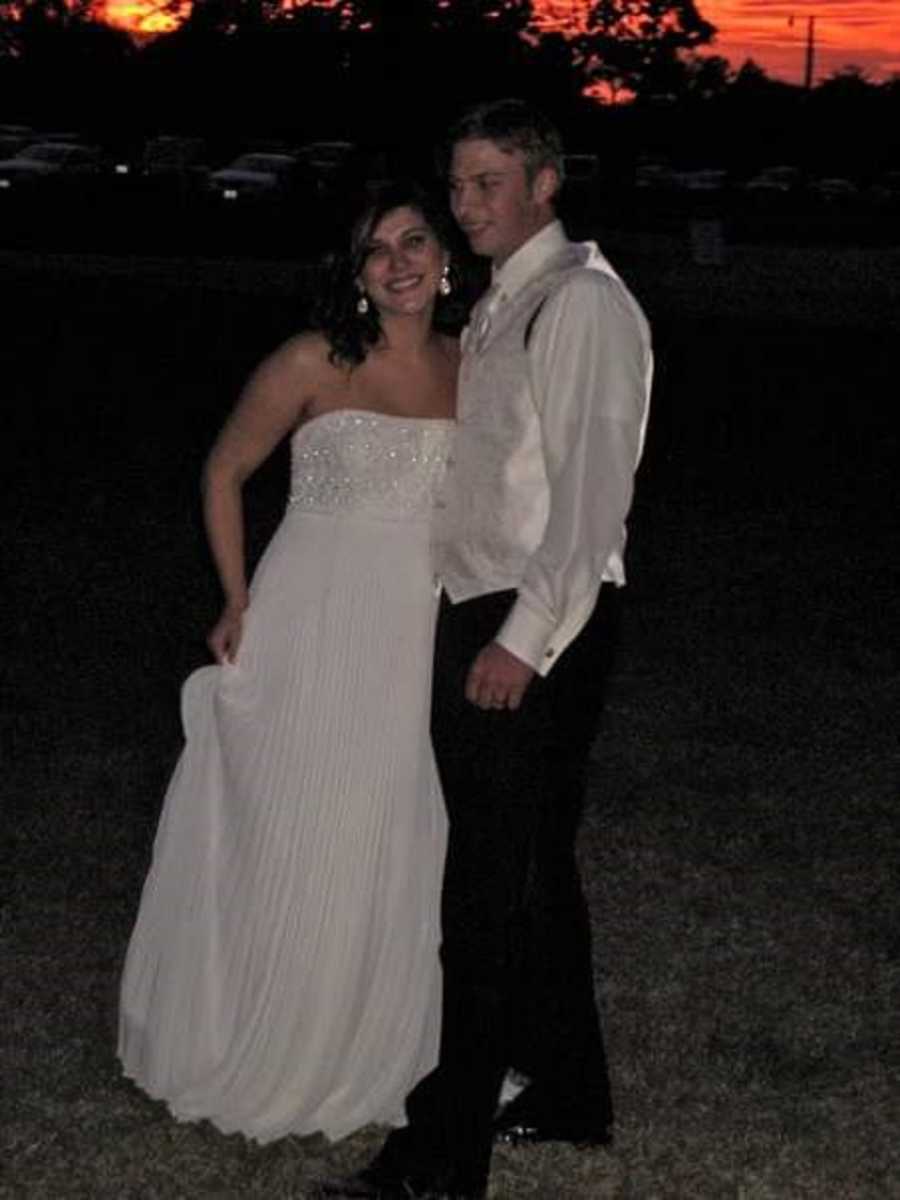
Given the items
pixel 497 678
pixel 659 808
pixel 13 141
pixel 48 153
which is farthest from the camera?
pixel 13 141

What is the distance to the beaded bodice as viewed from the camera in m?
4.82

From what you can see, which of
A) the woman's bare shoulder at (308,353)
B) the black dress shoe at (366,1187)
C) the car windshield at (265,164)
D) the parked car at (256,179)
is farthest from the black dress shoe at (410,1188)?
the car windshield at (265,164)

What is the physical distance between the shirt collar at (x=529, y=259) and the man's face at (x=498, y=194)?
0.02 meters

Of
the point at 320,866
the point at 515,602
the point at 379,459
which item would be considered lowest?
the point at 320,866

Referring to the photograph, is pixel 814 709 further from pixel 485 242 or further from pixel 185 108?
pixel 185 108

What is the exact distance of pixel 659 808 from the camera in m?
7.96

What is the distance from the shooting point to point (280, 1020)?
498 centimetres

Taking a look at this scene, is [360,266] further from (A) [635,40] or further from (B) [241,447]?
(A) [635,40]

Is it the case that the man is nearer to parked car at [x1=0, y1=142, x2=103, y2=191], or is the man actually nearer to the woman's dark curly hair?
the woman's dark curly hair

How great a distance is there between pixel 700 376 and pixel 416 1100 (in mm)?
19188

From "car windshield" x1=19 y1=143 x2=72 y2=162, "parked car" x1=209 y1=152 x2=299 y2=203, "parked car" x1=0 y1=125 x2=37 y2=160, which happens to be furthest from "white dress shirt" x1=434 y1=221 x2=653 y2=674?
"parked car" x1=0 y1=125 x2=37 y2=160

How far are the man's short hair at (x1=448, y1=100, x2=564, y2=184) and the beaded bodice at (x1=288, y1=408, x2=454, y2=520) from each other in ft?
2.04

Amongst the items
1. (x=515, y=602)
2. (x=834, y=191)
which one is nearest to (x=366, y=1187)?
(x=515, y=602)

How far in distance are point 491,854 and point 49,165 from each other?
5961cm
